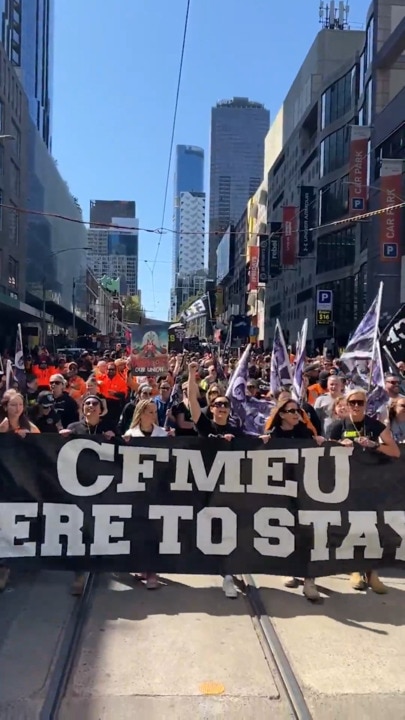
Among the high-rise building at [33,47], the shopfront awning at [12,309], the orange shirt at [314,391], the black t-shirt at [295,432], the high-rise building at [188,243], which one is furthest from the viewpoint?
the high-rise building at [188,243]

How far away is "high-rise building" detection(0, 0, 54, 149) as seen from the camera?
11988cm

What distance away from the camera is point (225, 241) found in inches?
4510

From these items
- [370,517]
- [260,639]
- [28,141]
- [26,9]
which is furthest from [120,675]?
[26,9]

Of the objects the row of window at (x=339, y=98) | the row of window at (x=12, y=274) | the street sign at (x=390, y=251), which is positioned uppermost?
the row of window at (x=339, y=98)

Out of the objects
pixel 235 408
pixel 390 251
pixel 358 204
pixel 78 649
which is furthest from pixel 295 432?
pixel 358 204

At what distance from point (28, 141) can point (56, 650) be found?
60533mm

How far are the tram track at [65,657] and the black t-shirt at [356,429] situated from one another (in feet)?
8.07

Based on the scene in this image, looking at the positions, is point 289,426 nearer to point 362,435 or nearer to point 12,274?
point 362,435

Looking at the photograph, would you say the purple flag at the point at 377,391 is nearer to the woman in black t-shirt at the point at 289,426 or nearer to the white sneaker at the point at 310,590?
the woman in black t-shirt at the point at 289,426

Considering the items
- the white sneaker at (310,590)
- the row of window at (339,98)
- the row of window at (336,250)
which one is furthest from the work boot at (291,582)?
the row of window at (339,98)

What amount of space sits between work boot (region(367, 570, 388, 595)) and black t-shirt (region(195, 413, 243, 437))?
5.22ft

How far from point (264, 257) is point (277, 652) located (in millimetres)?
60576

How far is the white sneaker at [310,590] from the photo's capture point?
17.6ft

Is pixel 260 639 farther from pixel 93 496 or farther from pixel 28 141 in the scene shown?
pixel 28 141
